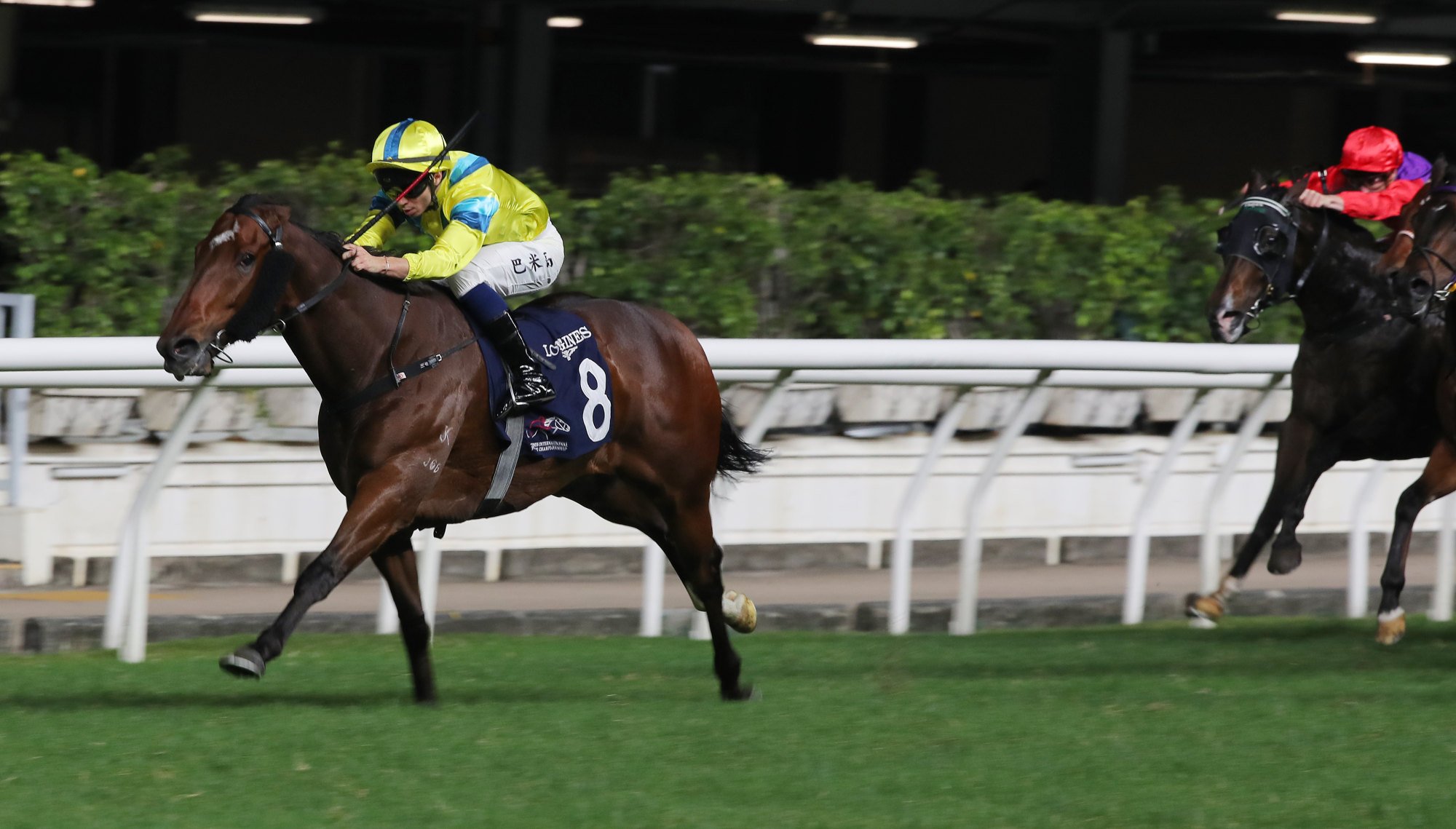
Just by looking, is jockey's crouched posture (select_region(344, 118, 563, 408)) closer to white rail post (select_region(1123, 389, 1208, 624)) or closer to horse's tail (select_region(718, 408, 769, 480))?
horse's tail (select_region(718, 408, 769, 480))

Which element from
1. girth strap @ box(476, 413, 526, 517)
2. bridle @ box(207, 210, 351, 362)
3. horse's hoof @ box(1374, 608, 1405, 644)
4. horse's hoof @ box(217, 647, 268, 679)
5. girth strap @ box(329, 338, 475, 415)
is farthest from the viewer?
horse's hoof @ box(1374, 608, 1405, 644)

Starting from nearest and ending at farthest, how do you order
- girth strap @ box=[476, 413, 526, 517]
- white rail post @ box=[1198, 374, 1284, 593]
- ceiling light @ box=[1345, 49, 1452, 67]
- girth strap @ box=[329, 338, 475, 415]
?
girth strap @ box=[329, 338, 475, 415] → girth strap @ box=[476, 413, 526, 517] → white rail post @ box=[1198, 374, 1284, 593] → ceiling light @ box=[1345, 49, 1452, 67]

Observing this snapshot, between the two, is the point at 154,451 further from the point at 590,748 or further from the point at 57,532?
the point at 590,748

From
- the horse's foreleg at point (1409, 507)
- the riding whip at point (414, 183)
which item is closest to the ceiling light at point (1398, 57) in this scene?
the horse's foreleg at point (1409, 507)

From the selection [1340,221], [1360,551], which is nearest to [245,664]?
[1340,221]

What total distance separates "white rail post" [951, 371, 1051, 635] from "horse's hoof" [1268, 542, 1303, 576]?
0.97 meters

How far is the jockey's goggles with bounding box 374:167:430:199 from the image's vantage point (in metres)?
5.21

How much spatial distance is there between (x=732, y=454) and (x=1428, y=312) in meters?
2.29

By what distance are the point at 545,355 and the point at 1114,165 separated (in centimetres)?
829

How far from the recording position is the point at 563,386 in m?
5.36

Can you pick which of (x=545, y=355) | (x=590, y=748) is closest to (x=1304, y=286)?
(x=545, y=355)

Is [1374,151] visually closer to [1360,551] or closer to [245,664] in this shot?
[1360,551]

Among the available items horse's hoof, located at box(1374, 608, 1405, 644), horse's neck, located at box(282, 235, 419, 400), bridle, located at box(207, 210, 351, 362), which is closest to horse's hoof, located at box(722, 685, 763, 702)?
horse's neck, located at box(282, 235, 419, 400)

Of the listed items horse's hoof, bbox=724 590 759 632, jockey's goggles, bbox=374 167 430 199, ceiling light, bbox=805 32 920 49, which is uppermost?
ceiling light, bbox=805 32 920 49
